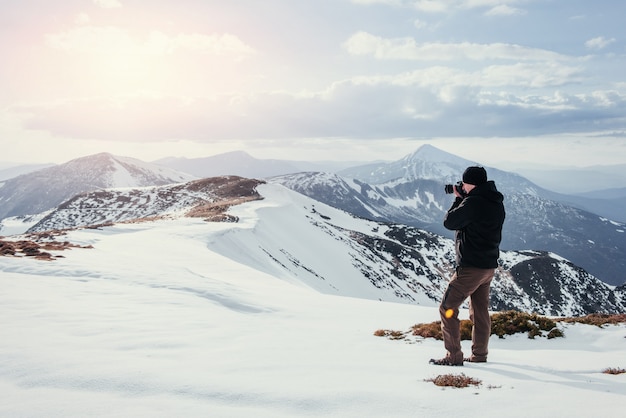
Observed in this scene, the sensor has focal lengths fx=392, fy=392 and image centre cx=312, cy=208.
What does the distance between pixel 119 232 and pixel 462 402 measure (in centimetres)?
2689

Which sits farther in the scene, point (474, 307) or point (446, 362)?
point (474, 307)

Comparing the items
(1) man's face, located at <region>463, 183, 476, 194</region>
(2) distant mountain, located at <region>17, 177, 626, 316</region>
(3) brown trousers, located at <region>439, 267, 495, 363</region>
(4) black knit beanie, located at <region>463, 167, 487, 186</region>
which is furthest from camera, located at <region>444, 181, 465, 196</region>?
(2) distant mountain, located at <region>17, 177, 626, 316</region>

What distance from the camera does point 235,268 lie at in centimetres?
2022

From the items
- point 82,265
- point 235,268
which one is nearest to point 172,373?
point 82,265

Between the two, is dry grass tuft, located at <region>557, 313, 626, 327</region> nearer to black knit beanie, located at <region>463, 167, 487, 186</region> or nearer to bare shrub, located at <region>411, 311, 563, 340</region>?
bare shrub, located at <region>411, 311, 563, 340</region>

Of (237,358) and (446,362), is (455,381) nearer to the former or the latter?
(446,362)

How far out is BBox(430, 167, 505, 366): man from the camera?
672 cm

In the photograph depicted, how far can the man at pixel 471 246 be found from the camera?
6.72 m

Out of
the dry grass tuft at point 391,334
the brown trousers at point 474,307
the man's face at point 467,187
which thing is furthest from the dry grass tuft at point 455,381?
the dry grass tuft at point 391,334

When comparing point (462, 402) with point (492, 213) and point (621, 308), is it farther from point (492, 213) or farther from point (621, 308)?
point (621, 308)

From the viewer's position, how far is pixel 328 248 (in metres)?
58.4

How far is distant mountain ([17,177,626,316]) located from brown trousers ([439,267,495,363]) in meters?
20.4

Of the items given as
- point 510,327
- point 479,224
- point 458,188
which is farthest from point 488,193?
point 510,327

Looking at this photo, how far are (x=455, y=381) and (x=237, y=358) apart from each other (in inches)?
133
